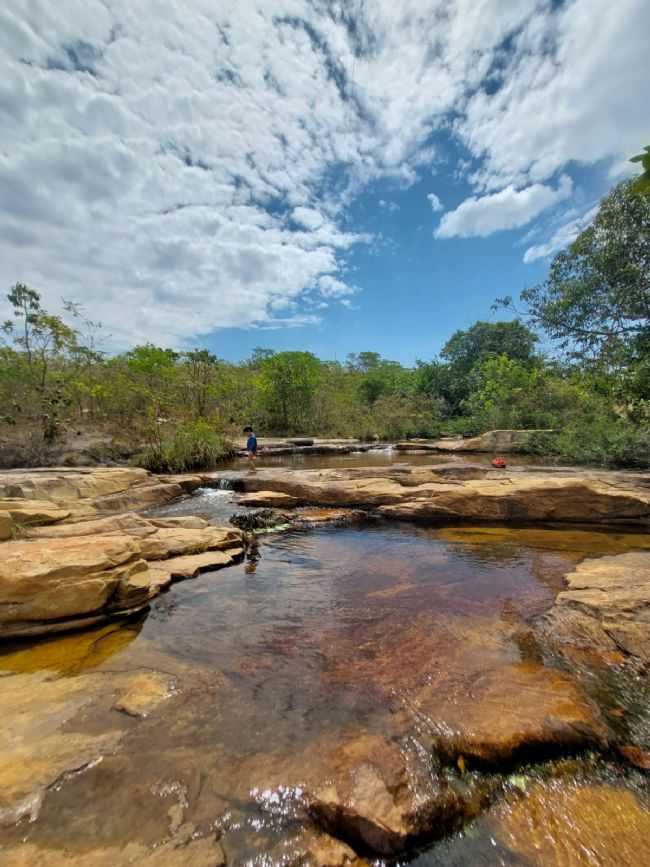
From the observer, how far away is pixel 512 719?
2.26m

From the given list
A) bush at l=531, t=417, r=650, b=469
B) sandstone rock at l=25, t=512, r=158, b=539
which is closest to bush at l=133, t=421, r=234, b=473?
sandstone rock at l=25, t=512, r=158, b=539

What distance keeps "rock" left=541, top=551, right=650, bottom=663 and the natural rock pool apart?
0.19 meters

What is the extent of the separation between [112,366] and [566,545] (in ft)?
58.0

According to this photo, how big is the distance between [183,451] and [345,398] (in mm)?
17636

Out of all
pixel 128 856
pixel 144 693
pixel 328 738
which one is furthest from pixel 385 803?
pixel 144 693

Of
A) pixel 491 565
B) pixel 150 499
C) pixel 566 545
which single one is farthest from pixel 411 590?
pixel 150 499

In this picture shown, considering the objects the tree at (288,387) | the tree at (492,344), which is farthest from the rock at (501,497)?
the tree at (492,344)

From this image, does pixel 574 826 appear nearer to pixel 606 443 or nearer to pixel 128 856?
pixel 128 856

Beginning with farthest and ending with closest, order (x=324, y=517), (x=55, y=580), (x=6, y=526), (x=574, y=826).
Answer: (x=324, y=517)
(x=6, y=526)
(x=55, y=580)
(x=574, y=826)

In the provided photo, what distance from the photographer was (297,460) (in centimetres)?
1616

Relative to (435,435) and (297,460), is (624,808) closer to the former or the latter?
(297,460)

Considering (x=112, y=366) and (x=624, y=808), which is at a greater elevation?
(x=112, y=366)

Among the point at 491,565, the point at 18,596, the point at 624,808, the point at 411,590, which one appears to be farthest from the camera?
the point at 491,565

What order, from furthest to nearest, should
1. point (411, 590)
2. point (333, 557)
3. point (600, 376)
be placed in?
1. point (600, 376)
2. point (333, 557)
3. point (411, 590)
